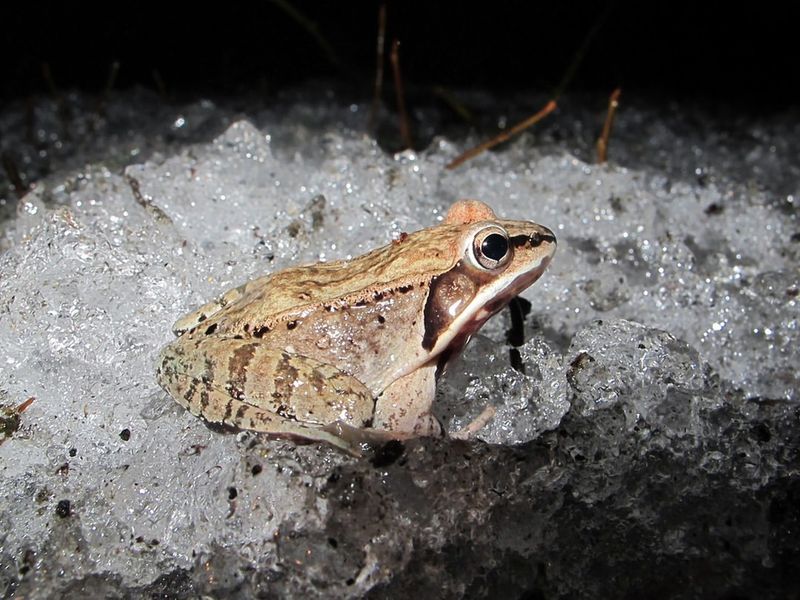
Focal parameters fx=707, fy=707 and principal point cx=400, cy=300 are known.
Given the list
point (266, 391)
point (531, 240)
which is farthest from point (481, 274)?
point (266, 391)

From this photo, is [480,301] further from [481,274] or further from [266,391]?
[266,391]

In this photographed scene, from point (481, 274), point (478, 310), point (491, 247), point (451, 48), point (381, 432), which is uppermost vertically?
point (491, 247)

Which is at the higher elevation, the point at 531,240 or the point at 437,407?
the point at 531,240

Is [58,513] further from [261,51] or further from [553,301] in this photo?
[261,51]

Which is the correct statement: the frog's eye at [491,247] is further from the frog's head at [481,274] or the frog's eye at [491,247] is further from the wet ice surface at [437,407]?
the wet ice surface at [437,407]

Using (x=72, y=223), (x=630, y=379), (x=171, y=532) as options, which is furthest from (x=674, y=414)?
(x=72, y=223)

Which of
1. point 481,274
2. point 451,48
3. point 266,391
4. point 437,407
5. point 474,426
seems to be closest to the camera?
point 266,391

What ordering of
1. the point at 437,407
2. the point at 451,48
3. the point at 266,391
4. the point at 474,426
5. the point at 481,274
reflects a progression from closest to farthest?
the point at 266,391 < the point at 481,274 < the point at 474,426 < the point at 437,407 < the point at 451,48

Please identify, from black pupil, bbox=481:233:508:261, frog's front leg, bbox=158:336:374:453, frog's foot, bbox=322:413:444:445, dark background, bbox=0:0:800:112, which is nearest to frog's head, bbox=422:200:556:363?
black pupil, bbox=481:233:508:261

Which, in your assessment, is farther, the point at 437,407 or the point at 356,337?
the point at 437,407
